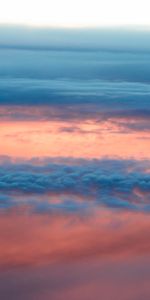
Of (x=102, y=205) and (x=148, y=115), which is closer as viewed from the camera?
(x=102, y=205)

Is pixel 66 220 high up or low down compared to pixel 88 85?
down

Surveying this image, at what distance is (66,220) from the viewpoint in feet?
30.9

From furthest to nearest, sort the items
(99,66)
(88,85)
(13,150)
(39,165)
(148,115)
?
(99,66) → (88,85) → (148,115) → (13,150) → (39,165)

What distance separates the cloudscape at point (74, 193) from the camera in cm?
772

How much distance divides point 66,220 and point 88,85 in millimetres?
13525

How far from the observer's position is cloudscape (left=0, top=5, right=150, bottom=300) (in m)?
7.72

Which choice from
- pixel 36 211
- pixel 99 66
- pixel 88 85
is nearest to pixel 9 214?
pixel 36 211

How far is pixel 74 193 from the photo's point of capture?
417 inches

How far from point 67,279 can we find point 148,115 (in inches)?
389

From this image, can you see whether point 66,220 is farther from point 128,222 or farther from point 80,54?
point 80,54

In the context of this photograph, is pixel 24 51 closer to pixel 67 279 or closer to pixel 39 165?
pixel 39 165

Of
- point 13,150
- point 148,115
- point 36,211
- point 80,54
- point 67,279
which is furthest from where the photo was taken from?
point 80,54

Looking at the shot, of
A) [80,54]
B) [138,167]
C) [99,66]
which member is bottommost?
[138,167]

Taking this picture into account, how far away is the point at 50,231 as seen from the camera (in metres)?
9.10
